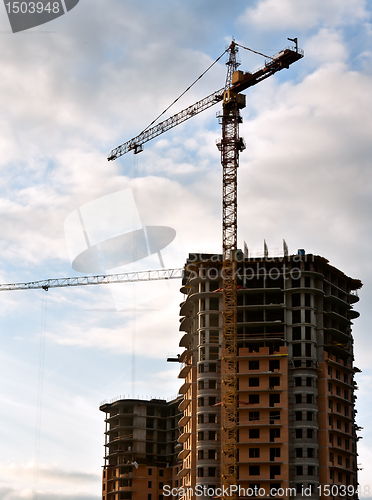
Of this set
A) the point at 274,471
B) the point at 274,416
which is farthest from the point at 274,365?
the point at 274,471

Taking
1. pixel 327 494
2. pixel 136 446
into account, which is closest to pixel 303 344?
pixel 327 494

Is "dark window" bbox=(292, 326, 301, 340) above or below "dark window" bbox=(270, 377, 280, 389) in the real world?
above

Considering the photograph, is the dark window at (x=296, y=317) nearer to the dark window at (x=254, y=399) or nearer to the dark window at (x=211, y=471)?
the dark window at (x=254, y=399)

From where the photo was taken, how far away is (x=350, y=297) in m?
149

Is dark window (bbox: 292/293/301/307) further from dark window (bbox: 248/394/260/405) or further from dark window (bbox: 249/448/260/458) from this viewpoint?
dark window (bbox: 249/448/260/458)

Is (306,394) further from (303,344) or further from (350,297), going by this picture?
(350,297)

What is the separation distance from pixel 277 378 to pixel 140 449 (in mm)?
68976

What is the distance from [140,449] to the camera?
19000 centimetres

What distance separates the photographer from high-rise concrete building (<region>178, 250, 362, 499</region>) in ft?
417

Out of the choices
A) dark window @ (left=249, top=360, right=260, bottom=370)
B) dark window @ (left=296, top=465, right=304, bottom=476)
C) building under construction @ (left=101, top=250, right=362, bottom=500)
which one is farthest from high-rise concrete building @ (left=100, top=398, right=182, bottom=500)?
dark window @ (left=296, top=465, right=304, bottom=476)

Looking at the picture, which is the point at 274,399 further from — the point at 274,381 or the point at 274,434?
the point at 274,434

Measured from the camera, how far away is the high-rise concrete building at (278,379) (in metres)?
127

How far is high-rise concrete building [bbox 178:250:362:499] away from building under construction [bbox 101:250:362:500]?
6.8 inches

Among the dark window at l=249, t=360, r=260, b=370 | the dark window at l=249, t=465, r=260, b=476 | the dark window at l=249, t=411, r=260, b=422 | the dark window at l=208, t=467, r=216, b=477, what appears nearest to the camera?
the dark window at l=249, t=465, r=260, b=476
